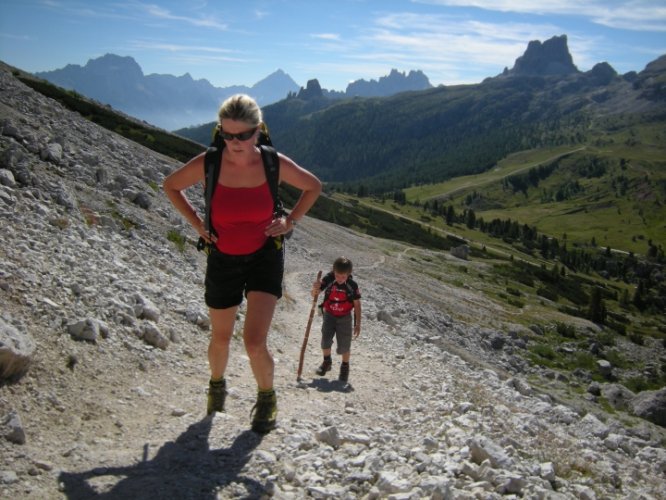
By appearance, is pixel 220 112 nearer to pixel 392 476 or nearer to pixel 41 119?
pixel 392 476

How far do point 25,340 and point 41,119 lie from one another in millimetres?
20318

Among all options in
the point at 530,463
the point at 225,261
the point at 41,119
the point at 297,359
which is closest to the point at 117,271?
the point at 297,359

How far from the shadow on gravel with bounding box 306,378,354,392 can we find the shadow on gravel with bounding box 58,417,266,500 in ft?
13.2

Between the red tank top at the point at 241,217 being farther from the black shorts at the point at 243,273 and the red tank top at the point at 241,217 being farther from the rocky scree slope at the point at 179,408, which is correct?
the rocky scree slope at the point at 179,408

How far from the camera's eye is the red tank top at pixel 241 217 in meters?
6.77

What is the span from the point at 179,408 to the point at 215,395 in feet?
2.36

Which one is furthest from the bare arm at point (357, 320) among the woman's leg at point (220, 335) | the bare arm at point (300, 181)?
the bare arm at point (300, 181)

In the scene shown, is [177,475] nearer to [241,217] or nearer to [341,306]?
[241,217]

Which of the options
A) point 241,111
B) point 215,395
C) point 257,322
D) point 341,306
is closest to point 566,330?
point 341,306

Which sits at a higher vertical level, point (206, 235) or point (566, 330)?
point (206, 235)

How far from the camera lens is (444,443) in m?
8.08

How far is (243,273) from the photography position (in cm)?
706

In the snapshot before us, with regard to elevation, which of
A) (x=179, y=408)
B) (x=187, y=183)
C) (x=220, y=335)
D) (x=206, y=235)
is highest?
(x=187, y=183)

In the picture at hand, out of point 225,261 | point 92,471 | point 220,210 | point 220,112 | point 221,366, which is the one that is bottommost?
point 92,471
